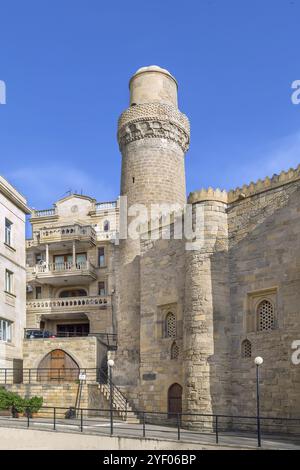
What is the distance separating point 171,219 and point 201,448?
36.1ft

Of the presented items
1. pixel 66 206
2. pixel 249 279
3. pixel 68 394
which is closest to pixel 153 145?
pixel 249 279

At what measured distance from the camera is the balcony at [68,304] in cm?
3628

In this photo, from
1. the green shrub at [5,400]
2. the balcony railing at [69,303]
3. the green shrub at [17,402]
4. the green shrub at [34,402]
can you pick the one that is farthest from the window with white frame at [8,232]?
the balcony railing at [69,303]

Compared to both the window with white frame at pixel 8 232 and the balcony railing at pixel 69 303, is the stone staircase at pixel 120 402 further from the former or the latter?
the balcony railing at pixel 69 303

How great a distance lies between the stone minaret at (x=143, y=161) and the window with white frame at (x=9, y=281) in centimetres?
527

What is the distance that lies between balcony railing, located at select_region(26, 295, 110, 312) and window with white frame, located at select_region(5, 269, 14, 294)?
8317mm

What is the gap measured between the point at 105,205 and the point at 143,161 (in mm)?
12847

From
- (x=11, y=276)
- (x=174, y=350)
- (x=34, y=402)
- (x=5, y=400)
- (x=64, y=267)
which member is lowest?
(x=34, y=402)

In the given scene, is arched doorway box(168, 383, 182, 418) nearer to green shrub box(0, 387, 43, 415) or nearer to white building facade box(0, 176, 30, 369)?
green shrub box(0, 387, 43, 415)

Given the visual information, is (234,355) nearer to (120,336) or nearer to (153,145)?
(120,336)

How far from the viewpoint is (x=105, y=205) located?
40531 millimetres

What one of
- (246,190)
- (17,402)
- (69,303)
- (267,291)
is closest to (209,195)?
(246,190)

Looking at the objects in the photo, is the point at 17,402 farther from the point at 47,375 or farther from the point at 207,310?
the point at 207,310

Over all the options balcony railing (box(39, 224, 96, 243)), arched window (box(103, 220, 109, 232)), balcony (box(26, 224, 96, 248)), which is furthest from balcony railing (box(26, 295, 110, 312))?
arched window (box(103, 220, 109, 232))
